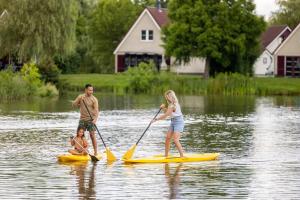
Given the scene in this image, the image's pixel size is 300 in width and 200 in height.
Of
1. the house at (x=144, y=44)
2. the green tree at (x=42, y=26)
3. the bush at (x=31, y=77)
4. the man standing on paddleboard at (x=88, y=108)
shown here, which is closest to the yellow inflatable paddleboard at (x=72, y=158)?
the man standing on paddleboard at (x=88, y=108)

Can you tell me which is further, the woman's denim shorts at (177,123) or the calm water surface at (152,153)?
the woman's denim shorts at (177,123)

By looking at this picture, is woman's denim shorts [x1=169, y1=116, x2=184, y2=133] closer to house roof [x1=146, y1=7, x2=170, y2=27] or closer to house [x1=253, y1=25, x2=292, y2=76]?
house [x1=253, y1=25, x2=292, y2=76]

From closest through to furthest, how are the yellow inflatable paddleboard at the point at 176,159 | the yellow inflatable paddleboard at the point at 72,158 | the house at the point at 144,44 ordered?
the yellow inflatable paddleboard at the point at 176,159
the yellow inflatable paddleboard at the point at 72,158
the house at the point at 144,44

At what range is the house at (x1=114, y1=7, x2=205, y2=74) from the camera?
99250mm

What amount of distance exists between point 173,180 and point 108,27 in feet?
275

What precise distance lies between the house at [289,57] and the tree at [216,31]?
30.0 feet

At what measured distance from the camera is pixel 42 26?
69.2m

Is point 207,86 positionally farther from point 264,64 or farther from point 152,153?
point 152,153

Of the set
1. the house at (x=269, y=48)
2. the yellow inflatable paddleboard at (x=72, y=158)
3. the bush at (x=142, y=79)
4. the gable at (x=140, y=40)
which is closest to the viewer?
the yellow inflatable paddleboard at (x=72, y=158)

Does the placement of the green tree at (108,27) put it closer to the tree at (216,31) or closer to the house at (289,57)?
the house at (289,57)

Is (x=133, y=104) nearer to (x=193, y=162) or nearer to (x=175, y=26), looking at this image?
(x=175, y=26)

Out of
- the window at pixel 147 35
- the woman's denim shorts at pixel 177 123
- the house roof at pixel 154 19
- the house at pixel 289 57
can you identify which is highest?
the house roof at pixel 154 19

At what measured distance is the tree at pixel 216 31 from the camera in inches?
3243

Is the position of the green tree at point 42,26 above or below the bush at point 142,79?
above
